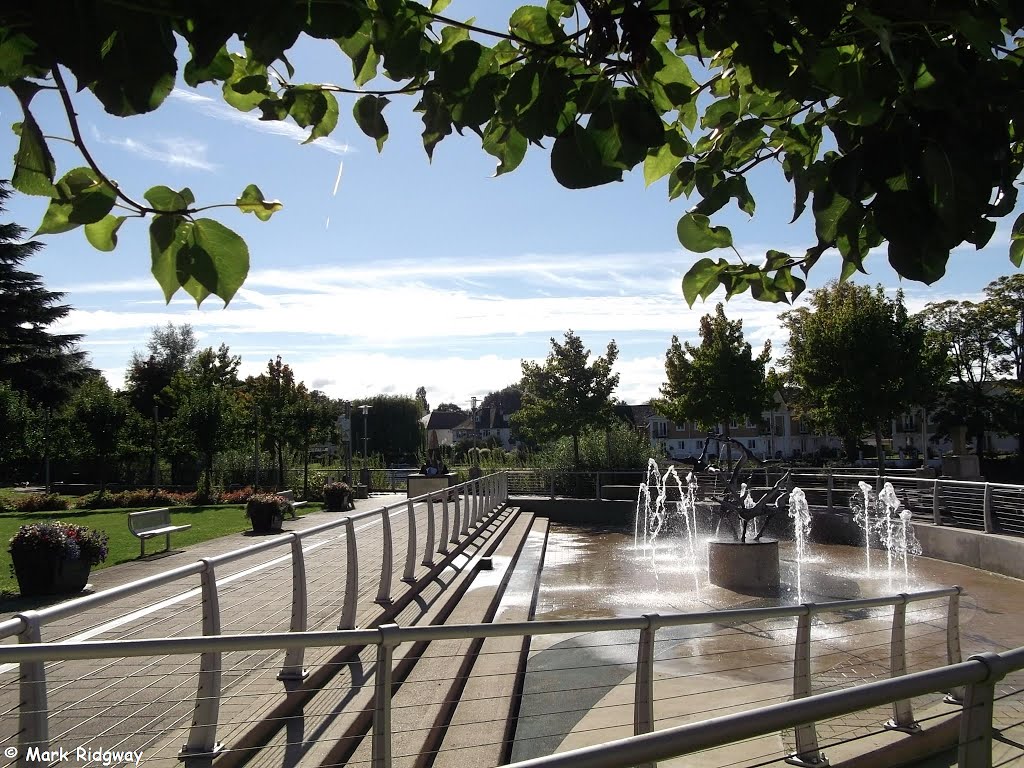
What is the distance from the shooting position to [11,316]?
181 ft

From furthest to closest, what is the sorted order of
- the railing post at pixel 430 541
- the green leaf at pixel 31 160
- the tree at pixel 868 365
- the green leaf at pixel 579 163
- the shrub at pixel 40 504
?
the tree at pixel 868 365
the shrub at pixel 40 504
the railing post at pixel 430 541
the green leaf at pixel 579 163
the green leaf at pixel 31 160

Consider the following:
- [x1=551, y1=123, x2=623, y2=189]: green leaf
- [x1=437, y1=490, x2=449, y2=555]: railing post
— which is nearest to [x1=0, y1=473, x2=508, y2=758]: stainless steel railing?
[x1=551, y1=123, x2=623, y2=189]: green leaf

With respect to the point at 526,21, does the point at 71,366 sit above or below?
above

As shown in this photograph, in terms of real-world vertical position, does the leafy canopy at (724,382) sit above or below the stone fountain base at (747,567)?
above

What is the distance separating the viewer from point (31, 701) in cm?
351

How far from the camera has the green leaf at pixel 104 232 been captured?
2072 mm

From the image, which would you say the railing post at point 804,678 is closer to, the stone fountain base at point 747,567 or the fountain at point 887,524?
the stone fountain base at point 747,567

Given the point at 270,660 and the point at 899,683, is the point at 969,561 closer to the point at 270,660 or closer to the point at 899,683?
the point at 270,660

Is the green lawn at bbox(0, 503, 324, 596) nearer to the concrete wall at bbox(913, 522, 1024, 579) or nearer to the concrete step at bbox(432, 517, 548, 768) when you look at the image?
the concrete step at bbox(432, 517, 548, 768)

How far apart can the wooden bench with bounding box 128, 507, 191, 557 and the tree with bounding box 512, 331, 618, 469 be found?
63.0 feet

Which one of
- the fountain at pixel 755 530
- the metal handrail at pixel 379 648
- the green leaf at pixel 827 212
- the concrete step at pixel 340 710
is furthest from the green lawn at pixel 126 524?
the green leaf at pixel 827 212

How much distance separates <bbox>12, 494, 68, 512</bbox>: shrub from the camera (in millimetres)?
30375

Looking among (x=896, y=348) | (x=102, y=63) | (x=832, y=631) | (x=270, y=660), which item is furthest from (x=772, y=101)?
(x=896, y=348)

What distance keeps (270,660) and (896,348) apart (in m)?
35.3
